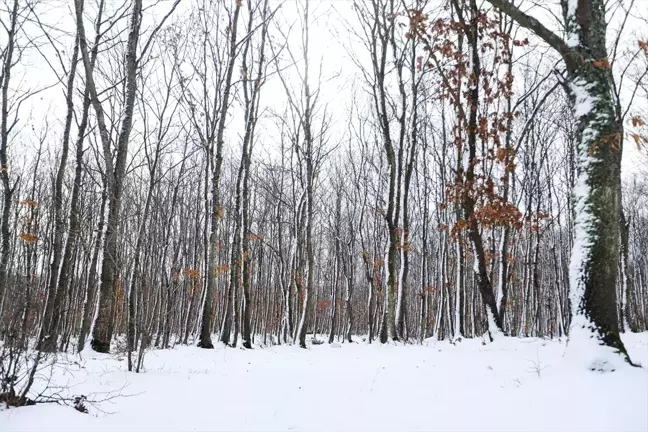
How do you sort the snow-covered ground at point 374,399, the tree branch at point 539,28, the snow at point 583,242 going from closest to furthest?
1. the snow-covered ground at point 374,399
2. the snow at point 583,242
3. the tree branch at point 539,28

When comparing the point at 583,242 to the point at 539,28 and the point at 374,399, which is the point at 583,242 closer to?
the point at 539,28

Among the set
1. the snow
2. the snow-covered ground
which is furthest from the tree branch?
the snow-covered ground

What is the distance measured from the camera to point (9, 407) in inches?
134

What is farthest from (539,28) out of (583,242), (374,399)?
(374,399)

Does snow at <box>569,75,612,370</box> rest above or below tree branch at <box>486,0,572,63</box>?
below

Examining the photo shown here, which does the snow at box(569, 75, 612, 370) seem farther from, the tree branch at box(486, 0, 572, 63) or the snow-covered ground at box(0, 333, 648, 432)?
the tree branch at box(486, 0, 572, 63)

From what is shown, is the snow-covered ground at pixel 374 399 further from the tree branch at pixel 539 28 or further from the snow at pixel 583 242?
the tree branch at pixel 539 28

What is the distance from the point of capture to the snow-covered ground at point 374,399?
3.17 meters

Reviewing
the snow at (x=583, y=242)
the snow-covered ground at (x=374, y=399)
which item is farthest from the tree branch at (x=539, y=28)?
the snow-covered ground at (x=374, y=399)

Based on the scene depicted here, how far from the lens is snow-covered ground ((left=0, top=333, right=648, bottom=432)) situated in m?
3.17

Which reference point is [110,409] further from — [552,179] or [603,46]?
[552,179]

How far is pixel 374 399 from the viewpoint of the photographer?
14.3 ft

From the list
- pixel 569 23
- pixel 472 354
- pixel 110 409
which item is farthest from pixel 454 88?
pixel 110 409

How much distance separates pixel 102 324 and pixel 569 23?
947 centimetres
